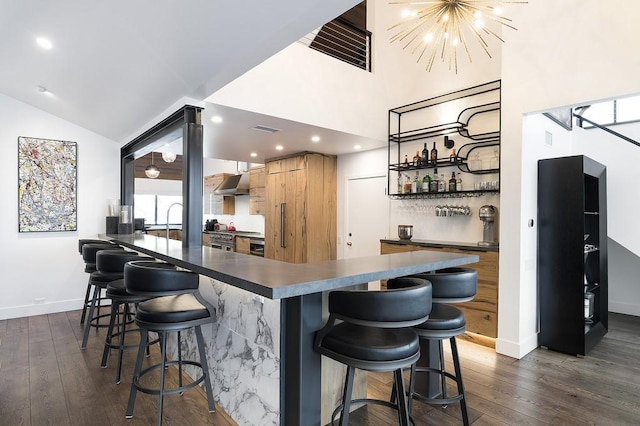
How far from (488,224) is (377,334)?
2.67 metres

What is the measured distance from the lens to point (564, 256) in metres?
3.45

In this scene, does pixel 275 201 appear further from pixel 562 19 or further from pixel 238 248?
pixel 562 19

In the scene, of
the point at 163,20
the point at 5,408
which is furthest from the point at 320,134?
the point at 5,408

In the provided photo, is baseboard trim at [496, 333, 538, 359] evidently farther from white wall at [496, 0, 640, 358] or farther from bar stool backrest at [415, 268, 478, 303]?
bar stool backrest at [415, 268, 478, 303]

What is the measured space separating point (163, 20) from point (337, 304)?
6.37 feet

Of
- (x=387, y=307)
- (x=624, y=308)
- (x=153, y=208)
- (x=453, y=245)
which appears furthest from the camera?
(x=153, y=208)

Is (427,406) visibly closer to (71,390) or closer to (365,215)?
(71,390)

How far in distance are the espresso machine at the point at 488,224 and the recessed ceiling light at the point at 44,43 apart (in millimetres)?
4247

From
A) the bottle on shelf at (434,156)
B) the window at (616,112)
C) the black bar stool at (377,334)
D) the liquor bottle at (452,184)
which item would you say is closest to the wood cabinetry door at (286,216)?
the bottle on shelf at (434,156)

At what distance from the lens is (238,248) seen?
7.38 metres

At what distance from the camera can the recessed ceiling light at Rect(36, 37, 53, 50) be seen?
2.73m

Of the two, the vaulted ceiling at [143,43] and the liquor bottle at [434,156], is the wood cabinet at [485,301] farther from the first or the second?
the vaulted ceiling at [143,43]

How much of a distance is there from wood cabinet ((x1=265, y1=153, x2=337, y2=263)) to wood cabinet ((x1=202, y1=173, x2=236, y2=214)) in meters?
3.04

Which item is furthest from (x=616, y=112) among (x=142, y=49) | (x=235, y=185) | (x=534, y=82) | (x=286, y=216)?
(x=235, y=185)
